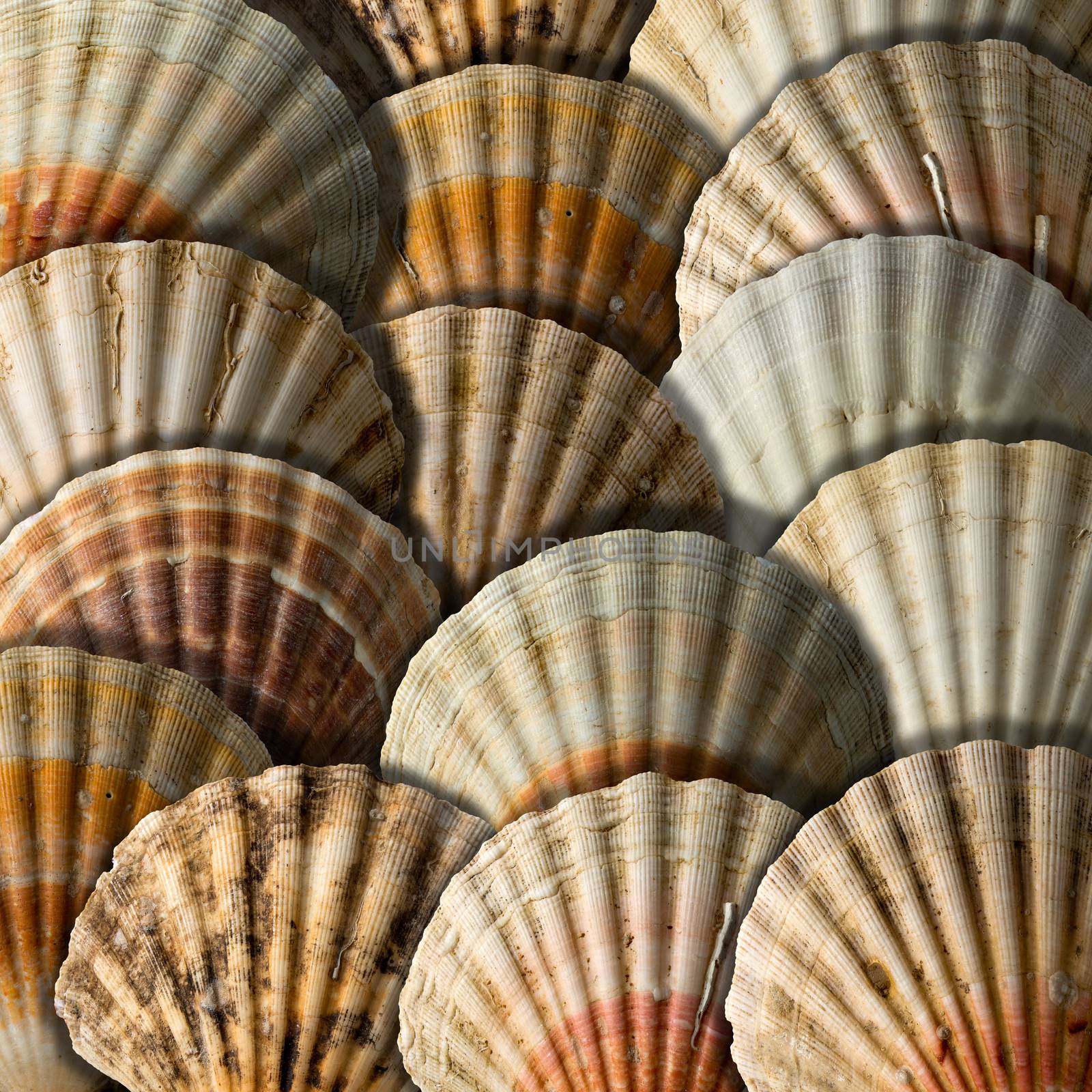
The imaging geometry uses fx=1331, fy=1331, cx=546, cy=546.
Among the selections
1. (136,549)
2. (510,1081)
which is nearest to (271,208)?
(136,549)

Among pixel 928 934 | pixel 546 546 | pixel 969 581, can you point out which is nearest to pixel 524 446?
pixel 546 546

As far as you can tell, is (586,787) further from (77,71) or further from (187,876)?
(77,71)

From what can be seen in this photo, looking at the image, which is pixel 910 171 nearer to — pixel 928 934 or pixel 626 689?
pixel 626 689

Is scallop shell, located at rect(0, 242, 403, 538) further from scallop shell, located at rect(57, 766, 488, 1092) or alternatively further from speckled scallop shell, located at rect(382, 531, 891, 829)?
scallop shell, located at rect(57, 766, 488, 1092)

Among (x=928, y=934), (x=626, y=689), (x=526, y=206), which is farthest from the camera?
(x=526, y=206)

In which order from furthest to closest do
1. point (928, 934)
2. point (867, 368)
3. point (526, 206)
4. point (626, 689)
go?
1. point (526, 206)
2. point (867, 368)
3. point (626, 689)
4. point (928, 934)

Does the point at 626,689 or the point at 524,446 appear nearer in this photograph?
the point at 626,689

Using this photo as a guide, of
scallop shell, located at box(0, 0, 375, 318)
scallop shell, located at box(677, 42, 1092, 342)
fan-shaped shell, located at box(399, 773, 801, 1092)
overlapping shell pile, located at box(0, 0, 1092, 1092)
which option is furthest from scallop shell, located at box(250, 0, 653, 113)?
fan-shaped shell, located at box(399, 773, 801, 1092)

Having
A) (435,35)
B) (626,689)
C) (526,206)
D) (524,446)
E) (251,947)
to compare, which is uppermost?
(435,35)
